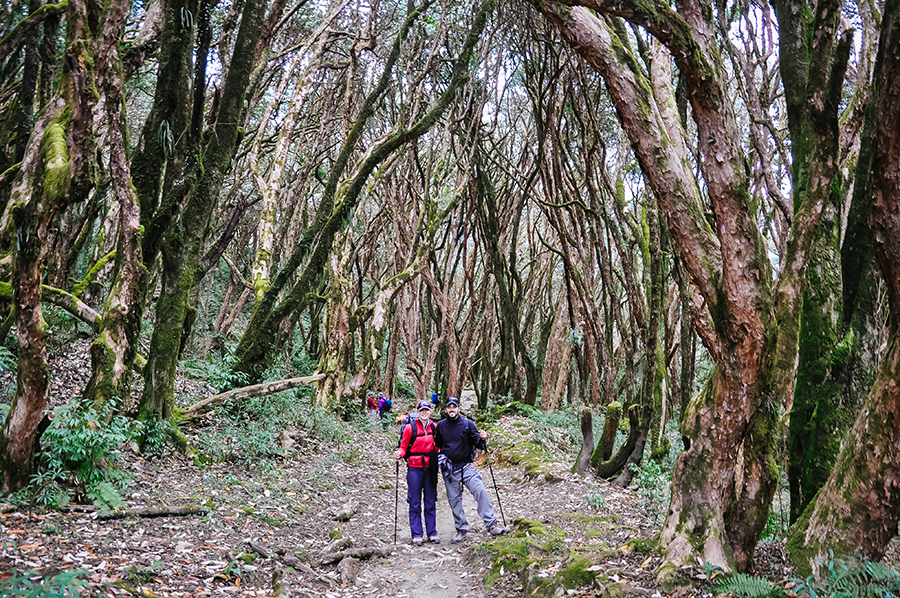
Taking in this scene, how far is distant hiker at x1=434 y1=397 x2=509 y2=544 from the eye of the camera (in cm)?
679

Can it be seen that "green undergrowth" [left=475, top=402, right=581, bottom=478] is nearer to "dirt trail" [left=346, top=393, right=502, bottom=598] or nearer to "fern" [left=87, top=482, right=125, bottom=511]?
"dirt trail" [left=346, top=393, right=502, bottom=598]

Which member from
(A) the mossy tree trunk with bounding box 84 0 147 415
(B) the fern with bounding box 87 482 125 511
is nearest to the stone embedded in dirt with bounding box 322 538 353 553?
(B) the fern with bounding box 87 482 125 511

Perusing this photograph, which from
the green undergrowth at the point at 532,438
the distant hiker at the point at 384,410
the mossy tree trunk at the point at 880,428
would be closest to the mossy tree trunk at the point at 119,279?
the mossy tree trunk at the point at 880,428

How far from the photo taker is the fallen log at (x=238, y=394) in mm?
8742

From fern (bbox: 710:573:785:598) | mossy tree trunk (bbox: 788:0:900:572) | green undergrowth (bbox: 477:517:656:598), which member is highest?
mossy tree trunk (bbox: 788:0:900:572)

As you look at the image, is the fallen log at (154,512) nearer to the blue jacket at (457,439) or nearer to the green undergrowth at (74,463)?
the green undergrowth at (74,463)

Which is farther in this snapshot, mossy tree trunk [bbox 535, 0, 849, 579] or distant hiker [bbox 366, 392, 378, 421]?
distant hiker [bbox 366, 392, 378, 421]

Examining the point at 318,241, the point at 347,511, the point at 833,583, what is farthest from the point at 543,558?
the point at 318,241

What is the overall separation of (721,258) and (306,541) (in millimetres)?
4976

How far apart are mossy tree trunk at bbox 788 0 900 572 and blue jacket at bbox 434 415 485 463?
389 cm

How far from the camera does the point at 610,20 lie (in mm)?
5883

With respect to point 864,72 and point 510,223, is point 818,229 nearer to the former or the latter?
point 864,72

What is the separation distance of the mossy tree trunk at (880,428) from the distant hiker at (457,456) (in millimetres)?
3870

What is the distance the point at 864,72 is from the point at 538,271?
17001 mm
